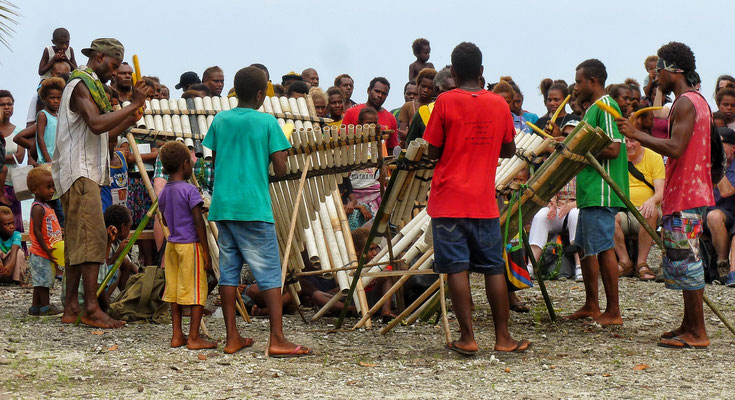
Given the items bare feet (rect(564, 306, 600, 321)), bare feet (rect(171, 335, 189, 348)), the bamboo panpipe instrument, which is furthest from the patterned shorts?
bare feet (rect(171, 335, 189, 348))

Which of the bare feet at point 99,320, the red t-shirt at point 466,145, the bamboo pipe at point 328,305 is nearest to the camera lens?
the red t-shirt at point 466,145

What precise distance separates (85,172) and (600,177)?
4.09 m

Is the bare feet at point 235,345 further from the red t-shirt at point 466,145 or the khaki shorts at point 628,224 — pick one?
the khaki shorts at point 628,224

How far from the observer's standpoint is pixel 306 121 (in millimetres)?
9227

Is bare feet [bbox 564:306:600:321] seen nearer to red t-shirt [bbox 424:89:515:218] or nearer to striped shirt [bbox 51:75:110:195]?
red t-shirt [bbox 424:89:515:218]

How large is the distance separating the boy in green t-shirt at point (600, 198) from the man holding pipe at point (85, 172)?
3581 millimetres

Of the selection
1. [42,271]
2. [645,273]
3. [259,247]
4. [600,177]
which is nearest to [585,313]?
[600,177]

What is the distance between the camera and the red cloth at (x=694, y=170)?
6707mm

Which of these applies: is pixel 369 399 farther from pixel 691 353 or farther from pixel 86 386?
pixel 691 353

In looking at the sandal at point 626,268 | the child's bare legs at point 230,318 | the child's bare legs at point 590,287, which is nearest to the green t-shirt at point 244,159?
the child's bare legs at point 230,318

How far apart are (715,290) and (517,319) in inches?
114

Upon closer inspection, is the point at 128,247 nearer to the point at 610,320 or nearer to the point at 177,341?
the point at 177,341

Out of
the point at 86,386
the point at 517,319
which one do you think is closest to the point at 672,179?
the point at 517,319

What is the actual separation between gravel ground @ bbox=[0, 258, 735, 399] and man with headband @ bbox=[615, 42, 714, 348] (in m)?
0.28
